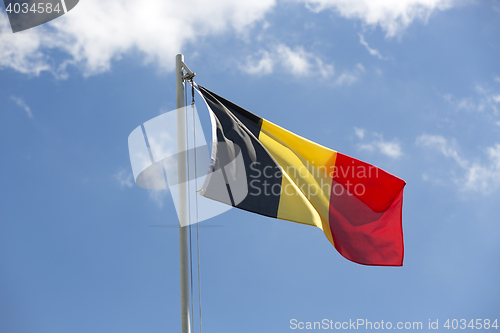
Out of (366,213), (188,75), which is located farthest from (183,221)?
(366,213)

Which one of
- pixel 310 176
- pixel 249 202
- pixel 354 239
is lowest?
pixel 354 239

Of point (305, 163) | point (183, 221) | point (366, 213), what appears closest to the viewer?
point (183, 221)

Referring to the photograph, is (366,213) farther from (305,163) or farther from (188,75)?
(188,75)

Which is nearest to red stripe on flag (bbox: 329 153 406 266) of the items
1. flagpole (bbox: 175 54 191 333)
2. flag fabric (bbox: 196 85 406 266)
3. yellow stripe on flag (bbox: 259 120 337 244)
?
flag fabric (bbox: 196 85 406 266)

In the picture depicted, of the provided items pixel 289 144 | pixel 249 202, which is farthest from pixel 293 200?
pixel 289 144

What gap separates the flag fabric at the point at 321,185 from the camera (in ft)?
32.5

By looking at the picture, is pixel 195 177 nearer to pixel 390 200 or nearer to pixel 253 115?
pixel 253 115

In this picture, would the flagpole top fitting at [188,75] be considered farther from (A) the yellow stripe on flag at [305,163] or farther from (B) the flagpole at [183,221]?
(A) the yellow stripe on flag at [305,163]

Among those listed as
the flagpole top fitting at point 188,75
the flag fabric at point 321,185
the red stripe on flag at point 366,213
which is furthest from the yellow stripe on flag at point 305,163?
the flagpole top fitting at point 188,75

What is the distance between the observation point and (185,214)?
9148 mm

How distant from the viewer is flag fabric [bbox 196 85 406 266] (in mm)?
9898

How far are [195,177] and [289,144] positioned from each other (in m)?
2.56

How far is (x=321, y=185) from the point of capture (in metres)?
11.3

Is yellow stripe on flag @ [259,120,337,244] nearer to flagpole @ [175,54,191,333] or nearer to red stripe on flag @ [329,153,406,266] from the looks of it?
red stripe on flag @ [329,153,406,266]
